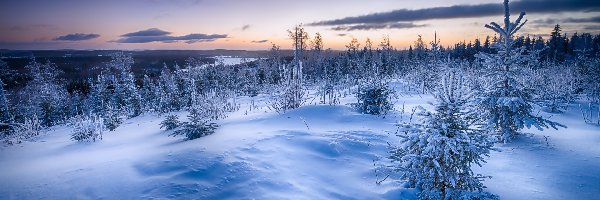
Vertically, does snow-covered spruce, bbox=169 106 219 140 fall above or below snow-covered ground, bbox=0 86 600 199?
above

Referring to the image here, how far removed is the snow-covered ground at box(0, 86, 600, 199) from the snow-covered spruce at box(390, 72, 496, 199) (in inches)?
25.1

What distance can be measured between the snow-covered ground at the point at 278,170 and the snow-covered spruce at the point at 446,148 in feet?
2.10

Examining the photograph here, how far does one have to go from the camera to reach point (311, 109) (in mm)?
10977

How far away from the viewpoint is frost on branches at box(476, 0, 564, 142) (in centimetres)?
802

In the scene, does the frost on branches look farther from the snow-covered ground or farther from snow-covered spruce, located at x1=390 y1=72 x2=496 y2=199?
snow-covered spruce, located at x1=390 y1=72 x2=496 y2=199

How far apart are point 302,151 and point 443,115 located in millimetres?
2987

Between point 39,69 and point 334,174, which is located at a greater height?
point 39,69

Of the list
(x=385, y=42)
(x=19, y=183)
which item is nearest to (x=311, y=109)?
(x=19, y=183)

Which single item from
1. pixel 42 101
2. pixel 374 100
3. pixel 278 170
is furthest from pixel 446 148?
pixel 42 101

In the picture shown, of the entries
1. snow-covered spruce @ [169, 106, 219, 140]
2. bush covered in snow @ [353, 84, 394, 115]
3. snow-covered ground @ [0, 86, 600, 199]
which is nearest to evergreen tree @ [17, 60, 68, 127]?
snow-covered spruce @ [169, 106, 219, 140]

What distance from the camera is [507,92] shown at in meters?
8.17

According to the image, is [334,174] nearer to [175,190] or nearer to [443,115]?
[443,115]

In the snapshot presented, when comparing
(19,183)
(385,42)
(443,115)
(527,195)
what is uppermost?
(385,42)

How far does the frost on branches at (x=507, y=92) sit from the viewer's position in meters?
8.02
